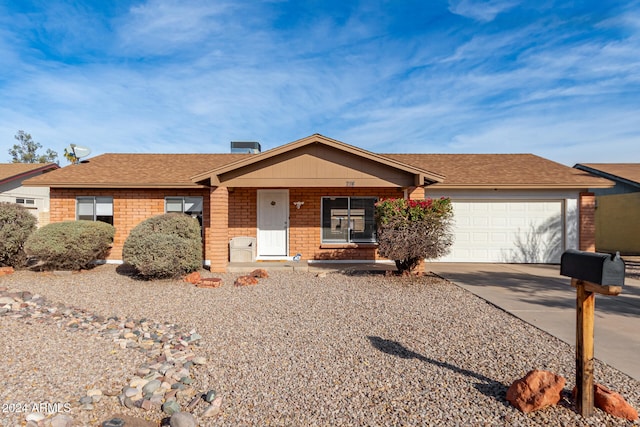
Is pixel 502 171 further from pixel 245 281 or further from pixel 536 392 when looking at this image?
pixel 536 392

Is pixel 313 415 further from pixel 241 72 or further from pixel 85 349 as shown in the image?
pixel 241 72

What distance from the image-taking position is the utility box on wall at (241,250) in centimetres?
1062

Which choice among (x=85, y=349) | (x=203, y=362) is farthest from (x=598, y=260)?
(x=85, y=349)

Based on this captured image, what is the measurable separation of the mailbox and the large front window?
8.59 meters

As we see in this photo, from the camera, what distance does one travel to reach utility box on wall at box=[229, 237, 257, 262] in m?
10.6

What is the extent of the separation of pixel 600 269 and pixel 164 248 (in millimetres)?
8211

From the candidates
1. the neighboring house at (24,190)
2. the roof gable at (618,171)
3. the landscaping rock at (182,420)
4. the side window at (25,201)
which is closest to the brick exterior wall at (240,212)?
the neighboring house at (24,190)

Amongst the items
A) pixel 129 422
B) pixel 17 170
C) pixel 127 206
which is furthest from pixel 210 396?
pixel 17 170

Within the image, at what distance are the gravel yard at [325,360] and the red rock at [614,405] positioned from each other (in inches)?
2.8

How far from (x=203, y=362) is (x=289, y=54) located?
39.4 ft

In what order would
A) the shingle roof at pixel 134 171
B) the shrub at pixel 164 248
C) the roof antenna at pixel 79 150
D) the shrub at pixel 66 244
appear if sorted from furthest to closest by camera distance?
the roof antenna at pixel 79 150 → the shingle roof at pixel 134 171 → the shrub at pixel 66 244 → the shrub at pixel 164 248

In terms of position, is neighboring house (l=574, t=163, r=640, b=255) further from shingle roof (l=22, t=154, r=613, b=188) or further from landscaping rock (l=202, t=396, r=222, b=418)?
landscaping rock (l=202, t=396, r=222, b=418)

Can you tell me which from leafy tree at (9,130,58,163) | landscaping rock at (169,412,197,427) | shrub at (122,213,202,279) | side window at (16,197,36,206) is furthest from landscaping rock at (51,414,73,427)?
leafy tree at (9,130,58,163)

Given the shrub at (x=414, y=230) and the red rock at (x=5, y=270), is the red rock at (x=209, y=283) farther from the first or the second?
the red rock at (x=5, y=270)
